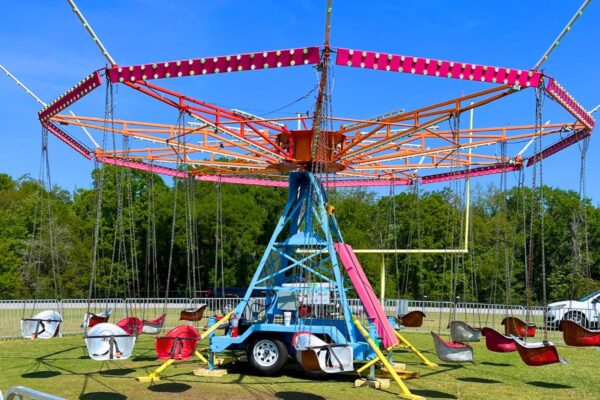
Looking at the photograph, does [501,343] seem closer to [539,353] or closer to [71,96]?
[539,353]

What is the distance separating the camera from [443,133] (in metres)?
13.1

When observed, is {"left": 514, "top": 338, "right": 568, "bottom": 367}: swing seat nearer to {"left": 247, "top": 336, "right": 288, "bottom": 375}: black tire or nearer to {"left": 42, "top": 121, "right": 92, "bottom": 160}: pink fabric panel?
{"left": 247, "top": 336, "right": 288, "bottom": 375}: black tire

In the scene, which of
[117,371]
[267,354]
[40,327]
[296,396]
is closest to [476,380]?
[296,396]

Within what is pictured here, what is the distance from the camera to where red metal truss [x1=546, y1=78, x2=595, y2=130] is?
9.24 metres

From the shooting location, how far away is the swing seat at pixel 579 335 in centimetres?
958

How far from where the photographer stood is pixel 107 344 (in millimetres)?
9039

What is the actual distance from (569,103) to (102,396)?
27.6ft

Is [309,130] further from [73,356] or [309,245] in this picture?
[73,356]

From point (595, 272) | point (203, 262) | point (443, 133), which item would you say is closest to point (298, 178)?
point (443, 133)

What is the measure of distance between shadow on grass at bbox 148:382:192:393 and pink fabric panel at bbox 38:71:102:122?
190 inches

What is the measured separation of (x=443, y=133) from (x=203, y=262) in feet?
99.4

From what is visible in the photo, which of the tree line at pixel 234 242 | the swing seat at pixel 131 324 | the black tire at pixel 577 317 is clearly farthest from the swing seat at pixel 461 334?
the tree line at pixel 234 242

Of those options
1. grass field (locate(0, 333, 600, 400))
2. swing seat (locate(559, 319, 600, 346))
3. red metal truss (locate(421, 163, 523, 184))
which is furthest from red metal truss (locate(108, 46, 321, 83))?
red metal truss (locate(421, 163, 523, 184))

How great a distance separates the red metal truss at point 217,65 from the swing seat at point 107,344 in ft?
12.4
